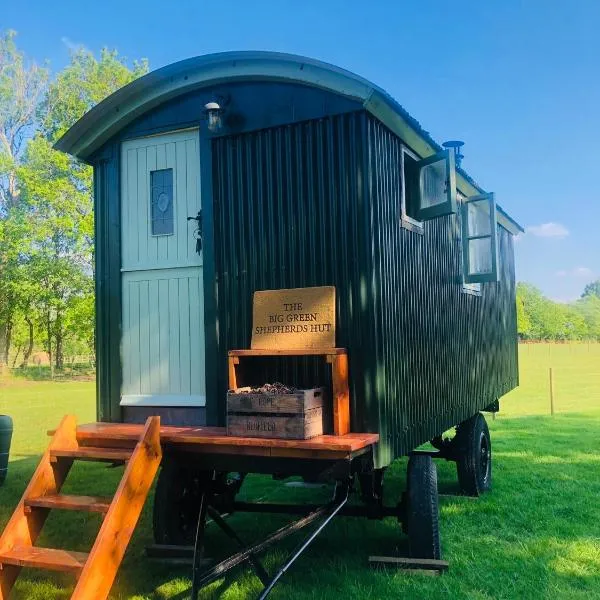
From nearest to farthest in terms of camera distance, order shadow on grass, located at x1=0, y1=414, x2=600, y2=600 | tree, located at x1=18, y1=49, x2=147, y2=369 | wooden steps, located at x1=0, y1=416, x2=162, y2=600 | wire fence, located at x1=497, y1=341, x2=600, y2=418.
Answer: wooden steps, located at x1=0, y1=416, x2=162, y2=600, shadow on grass, located at x1=0, y1=414, x2=600, y2=600, wire fence, located at x1=497, y1=341, x2=600, y2=418, tree, located at x1=18, y1=49, x2=147, y2=369

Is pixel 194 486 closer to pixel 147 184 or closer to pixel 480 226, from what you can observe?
pixel 147 184

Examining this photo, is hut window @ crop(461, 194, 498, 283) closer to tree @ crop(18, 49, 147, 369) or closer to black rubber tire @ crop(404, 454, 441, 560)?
black rubber tire @ crop(404, 454, 441, 560)

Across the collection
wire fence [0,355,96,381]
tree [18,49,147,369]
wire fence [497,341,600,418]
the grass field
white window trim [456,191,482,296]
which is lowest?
wire fence [497,341,600,418]

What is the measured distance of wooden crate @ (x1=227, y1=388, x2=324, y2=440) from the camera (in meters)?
3.70

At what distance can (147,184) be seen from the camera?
5125 millimetres

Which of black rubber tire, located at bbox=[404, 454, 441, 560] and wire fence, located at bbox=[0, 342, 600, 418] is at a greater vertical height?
black rubber tire, located at bbox=[404, 454, 441, 560]

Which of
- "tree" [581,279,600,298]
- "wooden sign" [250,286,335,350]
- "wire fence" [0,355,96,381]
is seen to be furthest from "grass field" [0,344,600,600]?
"tree" [581,279,600,298]

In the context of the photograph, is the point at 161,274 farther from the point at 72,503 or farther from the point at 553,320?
the point at 553,320

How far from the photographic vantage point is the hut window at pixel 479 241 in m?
6.72

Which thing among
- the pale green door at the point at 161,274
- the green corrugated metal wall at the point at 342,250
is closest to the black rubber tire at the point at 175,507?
the pale green door at the point at 161,274

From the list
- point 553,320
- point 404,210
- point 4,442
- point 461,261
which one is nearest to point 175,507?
point 404,210

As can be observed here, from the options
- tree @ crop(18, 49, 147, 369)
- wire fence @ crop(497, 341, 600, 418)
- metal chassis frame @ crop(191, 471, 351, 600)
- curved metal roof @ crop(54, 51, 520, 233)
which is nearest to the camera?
metal chassis frame @ crop(191, 471, 351, 600)

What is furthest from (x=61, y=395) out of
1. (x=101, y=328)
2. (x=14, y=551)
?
(x=14, y=551)

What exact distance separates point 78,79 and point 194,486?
24338 millimetres
